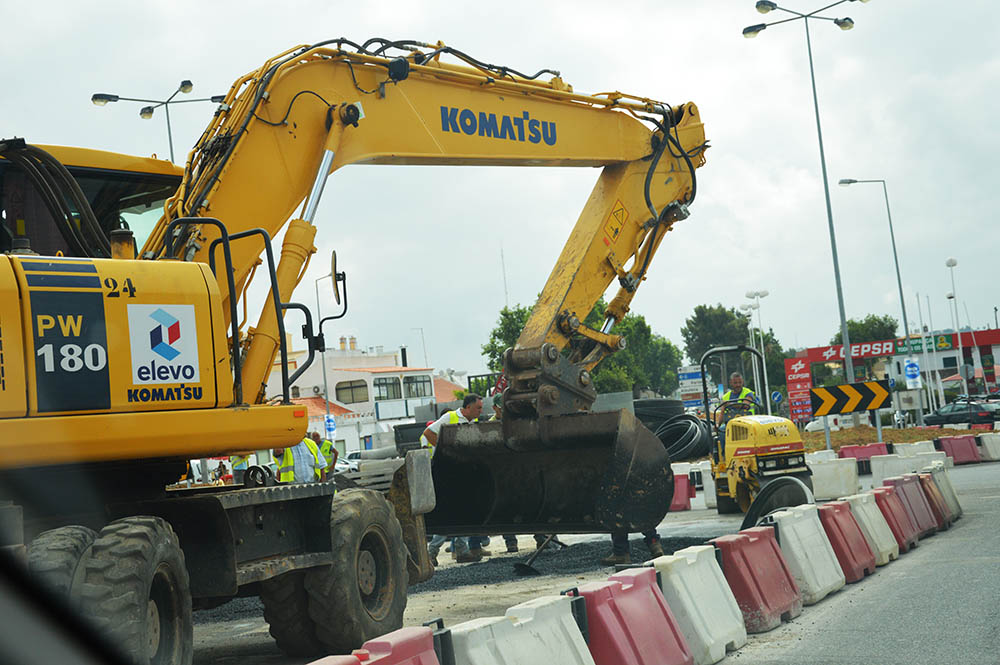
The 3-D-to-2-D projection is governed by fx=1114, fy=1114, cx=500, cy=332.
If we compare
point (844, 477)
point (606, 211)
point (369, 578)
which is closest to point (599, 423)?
point (606, 211)

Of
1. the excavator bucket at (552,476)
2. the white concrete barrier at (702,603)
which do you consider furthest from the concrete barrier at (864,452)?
the white concrete barrier at (702,603)

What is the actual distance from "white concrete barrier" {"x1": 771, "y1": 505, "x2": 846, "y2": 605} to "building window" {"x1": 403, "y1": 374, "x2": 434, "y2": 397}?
80717 millimetres

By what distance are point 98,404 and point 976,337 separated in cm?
8530

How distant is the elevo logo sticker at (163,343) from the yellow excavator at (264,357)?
11mm

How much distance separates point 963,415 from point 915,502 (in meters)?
38.6

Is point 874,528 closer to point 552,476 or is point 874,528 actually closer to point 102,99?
point 552,476

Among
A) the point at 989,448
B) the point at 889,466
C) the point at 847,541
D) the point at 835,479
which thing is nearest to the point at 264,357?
the point at 847,541

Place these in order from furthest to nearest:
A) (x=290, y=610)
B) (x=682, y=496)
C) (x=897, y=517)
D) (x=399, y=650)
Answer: (x=682, y=496) → (x=897, y=517) → (x=290, y=610) → (x=399, y=650)

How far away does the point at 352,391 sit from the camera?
3420 inches

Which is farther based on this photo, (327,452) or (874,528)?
(327,452)

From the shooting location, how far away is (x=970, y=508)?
15.0 m

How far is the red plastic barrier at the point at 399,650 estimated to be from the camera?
4.60 m

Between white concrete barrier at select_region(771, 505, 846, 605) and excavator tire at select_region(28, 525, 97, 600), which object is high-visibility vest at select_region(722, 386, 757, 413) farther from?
excavator tire at select_region(28, 525, 97, 600)

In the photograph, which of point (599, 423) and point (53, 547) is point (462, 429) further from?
point (53, 547)
